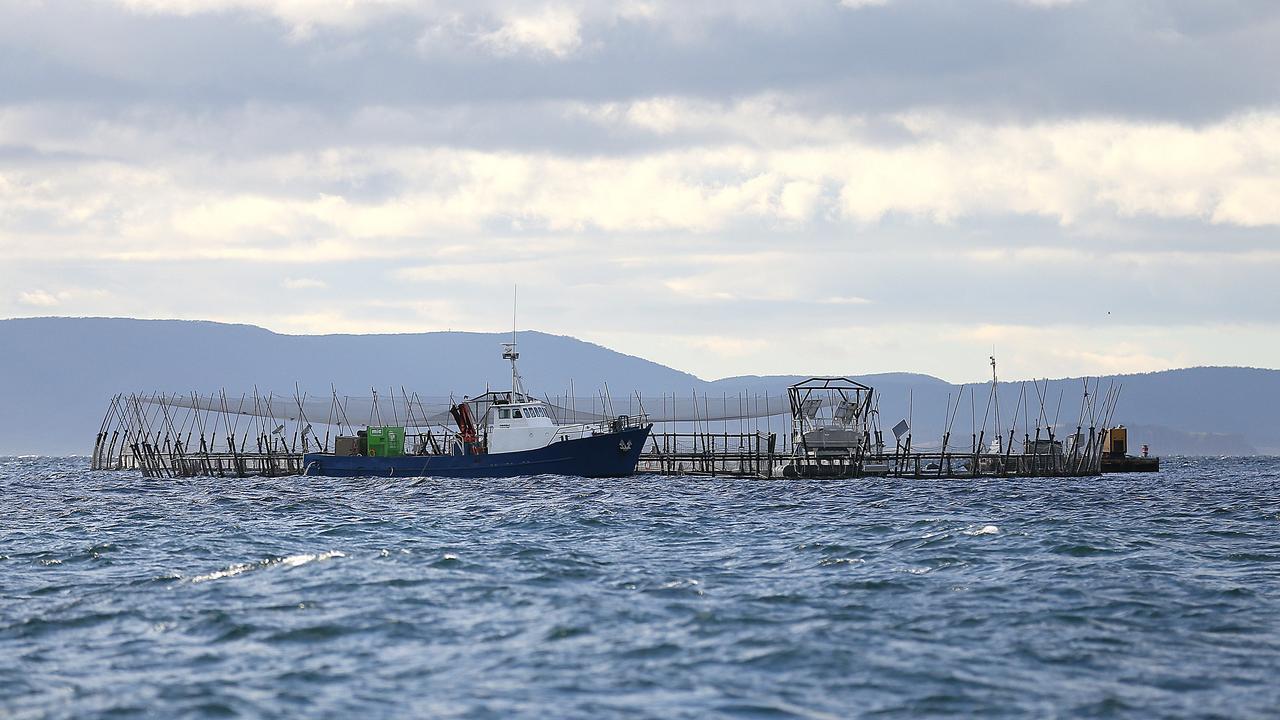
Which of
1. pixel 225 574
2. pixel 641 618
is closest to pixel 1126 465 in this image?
pixel 225 574

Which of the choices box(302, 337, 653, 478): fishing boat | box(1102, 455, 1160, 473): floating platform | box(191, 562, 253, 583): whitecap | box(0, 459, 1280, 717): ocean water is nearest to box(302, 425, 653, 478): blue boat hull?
box(302, 337, 653, 478): fishing boat

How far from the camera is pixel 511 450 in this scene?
293 ft

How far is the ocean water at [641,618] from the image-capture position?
1966 centimetres

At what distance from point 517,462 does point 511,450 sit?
1538 mm

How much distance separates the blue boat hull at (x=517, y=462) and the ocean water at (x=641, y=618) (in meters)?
36.3

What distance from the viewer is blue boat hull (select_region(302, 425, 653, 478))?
88.3 metres

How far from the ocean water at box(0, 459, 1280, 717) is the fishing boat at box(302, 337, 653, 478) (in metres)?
36.7

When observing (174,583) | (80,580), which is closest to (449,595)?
(174,583)

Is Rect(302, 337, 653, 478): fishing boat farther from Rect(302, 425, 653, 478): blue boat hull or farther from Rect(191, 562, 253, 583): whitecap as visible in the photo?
Rect(191, 562, 253, 583): whitecap

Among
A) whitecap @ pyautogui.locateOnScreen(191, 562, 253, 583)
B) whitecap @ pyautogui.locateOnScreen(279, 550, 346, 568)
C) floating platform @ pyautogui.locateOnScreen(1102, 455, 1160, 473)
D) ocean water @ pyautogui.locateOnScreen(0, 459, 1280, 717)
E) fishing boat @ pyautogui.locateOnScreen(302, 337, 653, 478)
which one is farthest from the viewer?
floating platform @ pyautogui.locateOnScreen(1102, 455, 1160, 473)

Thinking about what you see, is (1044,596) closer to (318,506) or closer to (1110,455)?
(318,506)

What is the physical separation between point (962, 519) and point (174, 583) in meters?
29.7

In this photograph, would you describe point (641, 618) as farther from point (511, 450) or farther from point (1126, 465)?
point (1126, 465)

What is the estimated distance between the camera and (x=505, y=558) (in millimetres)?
36781
